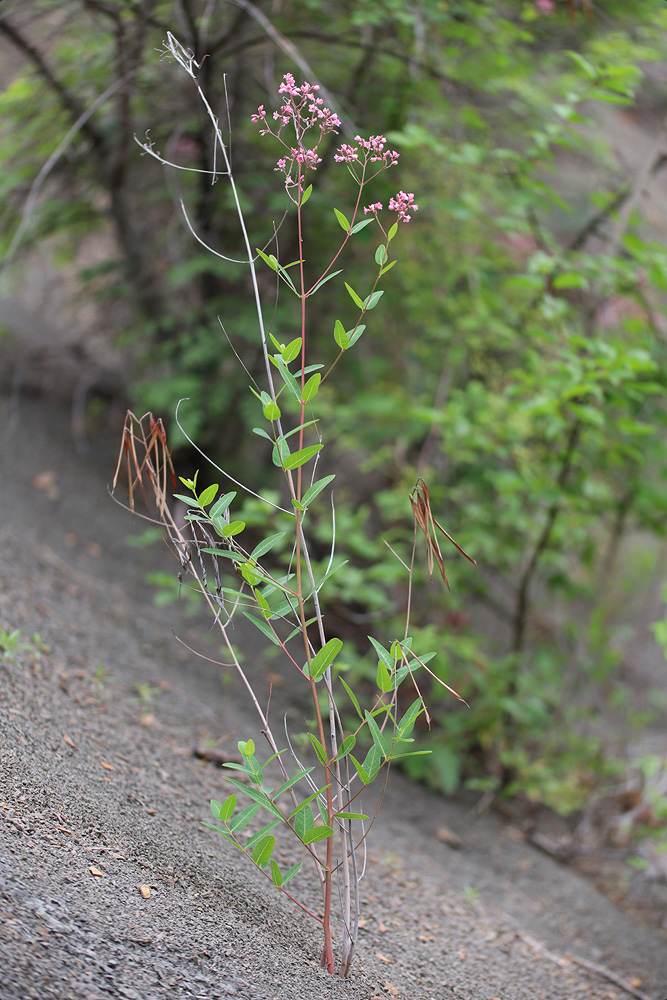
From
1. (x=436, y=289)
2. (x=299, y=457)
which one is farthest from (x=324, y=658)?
(x=436, y=289)

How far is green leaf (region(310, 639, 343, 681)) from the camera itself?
1.21 meters

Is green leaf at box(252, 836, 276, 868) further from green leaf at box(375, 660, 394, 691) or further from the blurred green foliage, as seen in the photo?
the blurred green foliage

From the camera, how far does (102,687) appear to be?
2.09 metres

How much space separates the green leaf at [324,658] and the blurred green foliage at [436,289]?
1441 millimetres

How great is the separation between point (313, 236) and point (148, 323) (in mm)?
946

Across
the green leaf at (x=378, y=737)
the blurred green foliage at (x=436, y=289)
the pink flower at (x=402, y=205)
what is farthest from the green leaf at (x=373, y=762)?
the blurred green foliage at (x=436, y=289)

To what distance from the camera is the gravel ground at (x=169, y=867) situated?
1.21m

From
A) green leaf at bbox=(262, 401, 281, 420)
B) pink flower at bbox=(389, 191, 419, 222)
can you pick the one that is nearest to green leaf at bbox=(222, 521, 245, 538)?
green leaf at bbox=(262, 401, 281, 420)

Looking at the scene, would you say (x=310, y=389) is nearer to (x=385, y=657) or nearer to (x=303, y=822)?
(x=385, y=657)

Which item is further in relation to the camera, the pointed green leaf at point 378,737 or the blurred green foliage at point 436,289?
the blurred green foliage at point 436,289

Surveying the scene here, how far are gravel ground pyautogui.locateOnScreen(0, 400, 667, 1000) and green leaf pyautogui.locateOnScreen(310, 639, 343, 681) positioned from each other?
543 mm

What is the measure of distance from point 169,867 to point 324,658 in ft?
2.02

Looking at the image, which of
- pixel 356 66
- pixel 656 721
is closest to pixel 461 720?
pixel 656 721

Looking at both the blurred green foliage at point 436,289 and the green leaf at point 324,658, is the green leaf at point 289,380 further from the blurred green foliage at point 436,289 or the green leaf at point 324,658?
the blurred green foliage at point 436,289
